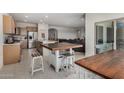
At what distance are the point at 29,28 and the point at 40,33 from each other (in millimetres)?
1048

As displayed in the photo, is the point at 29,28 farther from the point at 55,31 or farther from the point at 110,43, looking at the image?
the point at 110,43

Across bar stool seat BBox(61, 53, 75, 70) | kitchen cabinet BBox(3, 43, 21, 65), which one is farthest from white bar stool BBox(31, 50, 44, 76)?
kitchen cabinet BBox(3, 43, 21, 65)

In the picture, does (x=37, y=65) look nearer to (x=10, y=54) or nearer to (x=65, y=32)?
(x=10, y=54)

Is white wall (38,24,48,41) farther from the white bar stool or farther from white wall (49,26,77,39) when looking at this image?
the white bar stool

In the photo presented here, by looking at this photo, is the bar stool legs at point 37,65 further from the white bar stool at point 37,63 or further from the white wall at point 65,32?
the white wall at point 65,32

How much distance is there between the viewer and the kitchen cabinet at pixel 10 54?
148 inches

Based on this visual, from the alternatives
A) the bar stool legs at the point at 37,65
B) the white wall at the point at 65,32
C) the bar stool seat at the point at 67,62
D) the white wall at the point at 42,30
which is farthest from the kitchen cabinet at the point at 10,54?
the white wall at the point at 65,32

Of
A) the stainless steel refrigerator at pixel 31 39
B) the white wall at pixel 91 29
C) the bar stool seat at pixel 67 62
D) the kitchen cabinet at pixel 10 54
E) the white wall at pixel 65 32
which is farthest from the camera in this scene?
the white wall at pixel 65 32

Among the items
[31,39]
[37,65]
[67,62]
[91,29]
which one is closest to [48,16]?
[91,29]

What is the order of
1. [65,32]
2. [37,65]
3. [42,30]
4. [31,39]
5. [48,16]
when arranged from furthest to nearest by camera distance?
1. [65,32]
2. [42,30]
3. [31,39]
4. [48,16]
5. [37,65]

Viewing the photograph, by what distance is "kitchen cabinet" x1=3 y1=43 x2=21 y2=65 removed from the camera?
3.76 m

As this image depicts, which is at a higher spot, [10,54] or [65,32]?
[65,32]

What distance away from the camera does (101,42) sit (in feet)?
14.8

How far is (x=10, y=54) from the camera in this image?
3.88 m
